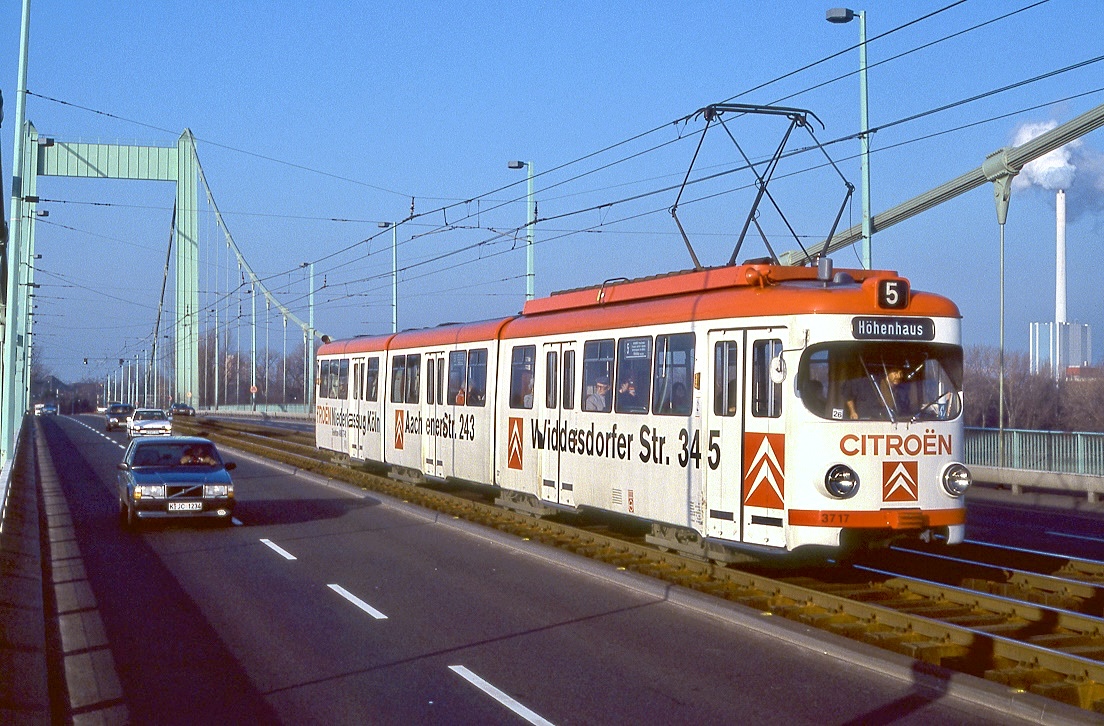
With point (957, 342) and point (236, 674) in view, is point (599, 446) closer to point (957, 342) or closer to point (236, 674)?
point (957, 342)

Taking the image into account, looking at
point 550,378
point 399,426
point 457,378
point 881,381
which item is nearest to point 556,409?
point 550,378

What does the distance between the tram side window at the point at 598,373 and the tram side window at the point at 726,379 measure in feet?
9.28

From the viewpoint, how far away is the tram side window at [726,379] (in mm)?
13031

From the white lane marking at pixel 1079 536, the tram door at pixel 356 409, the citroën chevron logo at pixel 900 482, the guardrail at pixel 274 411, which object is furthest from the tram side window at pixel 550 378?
the guardrail at pixel 274 411

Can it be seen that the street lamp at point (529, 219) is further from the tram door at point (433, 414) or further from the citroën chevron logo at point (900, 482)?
the citroën chevron logo at point (900, 482)

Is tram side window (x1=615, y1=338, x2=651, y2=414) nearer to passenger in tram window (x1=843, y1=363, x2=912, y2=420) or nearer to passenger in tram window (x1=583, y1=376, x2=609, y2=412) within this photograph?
passenger in tram window (x1=583, y1=376, x2=609, y2=412)

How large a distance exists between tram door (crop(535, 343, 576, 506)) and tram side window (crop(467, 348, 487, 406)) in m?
2.57

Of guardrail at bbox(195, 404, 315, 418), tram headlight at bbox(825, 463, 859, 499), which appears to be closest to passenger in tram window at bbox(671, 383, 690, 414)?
tram headlight at bbox(825, 463, 859, 499)

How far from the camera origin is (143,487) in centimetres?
1850

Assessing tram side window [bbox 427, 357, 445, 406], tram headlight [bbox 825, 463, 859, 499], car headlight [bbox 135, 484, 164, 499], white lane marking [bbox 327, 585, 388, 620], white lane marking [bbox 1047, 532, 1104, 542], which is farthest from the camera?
tram side window [bbox 427, 357, 445, 406]

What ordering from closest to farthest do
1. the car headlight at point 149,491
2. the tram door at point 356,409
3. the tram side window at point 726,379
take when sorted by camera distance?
1. the tram side window at point 726,379
2. the car headlight at point 149,491
3. the tram door at point 356,409

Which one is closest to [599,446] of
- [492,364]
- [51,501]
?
[492,364]

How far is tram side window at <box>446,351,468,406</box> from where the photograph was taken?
2210 cm

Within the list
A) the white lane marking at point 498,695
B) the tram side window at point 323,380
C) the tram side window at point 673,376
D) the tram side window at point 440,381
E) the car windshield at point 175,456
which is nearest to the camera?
the white lane marking at point 498,695
